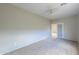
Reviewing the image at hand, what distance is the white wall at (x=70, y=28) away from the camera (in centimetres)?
826

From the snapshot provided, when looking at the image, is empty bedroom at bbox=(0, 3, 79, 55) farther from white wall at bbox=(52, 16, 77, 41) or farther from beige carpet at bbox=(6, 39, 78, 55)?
white wall at bbox=(52, 16, 77, 41)

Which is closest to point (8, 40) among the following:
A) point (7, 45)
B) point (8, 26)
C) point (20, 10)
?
point (7, 45)

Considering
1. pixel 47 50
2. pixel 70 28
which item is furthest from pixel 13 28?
pixel 70 28

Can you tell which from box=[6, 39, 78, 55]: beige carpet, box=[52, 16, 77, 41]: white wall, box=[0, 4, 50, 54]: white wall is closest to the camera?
box=[0, 4, 50, 54]: white wall

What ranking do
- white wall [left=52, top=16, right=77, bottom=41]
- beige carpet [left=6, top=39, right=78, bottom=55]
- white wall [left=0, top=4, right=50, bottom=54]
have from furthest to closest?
white wall [left=52, top=16, right=77, bottom=41] < beige carpet [left=6, top=39, right=78, bottom=55] < white wall [left=0, top=4, right=50, bottom=54]

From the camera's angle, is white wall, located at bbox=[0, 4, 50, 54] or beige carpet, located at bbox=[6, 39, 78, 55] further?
beige carpet, located at bbox=[6, 39, 78, 55]

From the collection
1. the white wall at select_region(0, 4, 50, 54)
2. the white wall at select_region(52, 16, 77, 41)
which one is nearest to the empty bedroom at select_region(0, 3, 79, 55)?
the white wall at select_region(0, 4, 50, 54)

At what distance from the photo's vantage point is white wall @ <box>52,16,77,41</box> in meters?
8.26

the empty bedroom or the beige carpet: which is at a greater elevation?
the empty bedroom

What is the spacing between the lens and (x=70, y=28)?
8711 mm

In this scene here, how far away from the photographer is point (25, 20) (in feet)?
19.8

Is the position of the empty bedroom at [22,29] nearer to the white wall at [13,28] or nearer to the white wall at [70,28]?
the white wall at [13,28]

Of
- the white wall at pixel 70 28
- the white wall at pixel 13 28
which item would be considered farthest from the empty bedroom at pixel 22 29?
the white wall at pixel 70 28

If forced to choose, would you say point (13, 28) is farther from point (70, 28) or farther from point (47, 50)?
point (70, 28)
